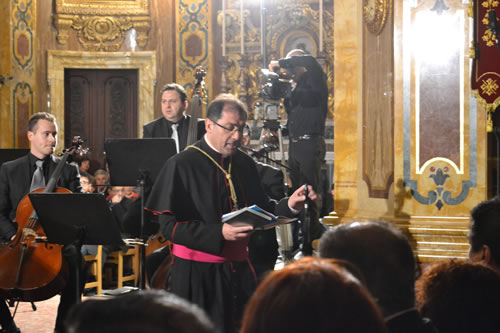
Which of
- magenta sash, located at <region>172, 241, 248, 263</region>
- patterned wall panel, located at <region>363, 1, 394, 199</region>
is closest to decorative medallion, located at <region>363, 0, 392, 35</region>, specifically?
patterned wall panel, located at <region>363, 1, 394, 199</region>

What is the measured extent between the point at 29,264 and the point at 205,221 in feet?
5.61

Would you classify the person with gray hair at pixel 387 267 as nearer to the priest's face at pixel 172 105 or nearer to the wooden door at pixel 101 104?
the priest's face at pixel 172 105

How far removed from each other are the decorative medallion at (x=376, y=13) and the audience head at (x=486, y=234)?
3.25 m

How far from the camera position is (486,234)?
8.71 ft

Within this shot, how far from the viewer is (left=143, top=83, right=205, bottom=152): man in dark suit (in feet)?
18.2

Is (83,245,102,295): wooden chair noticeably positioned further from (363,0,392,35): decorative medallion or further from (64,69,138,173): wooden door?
(64,69,138,173): wooden door

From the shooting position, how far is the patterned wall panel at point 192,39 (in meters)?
12.1

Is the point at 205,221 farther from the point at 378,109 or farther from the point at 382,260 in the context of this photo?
the point at 378,109

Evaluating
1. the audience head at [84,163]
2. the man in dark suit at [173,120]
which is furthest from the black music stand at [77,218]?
the audience head at [84,163]

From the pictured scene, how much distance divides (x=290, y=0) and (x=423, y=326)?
10255 millimetres

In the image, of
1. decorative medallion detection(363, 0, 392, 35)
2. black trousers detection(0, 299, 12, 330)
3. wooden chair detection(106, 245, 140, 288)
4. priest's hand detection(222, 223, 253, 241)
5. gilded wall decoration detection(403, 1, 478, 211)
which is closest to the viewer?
priest's hand detection(222, 223, 253, 241)

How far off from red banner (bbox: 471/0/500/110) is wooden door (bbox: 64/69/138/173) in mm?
8100

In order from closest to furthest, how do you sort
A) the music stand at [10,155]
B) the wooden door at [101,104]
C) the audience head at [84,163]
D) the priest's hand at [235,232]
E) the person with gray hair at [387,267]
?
the person with gray hair at [387,267] < the priest's hand at [235,232] < the music stand at [10,155] < the audience head at [84,163] < the wooden door at [101,104]

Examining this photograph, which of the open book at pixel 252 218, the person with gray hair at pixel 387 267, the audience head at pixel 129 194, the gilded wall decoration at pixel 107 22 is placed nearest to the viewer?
the person with gray hair at pixel 387 267
